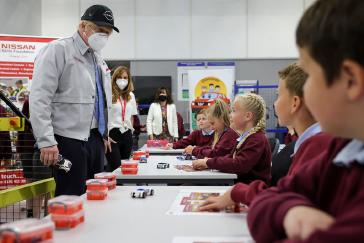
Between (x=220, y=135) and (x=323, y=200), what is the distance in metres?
2.75

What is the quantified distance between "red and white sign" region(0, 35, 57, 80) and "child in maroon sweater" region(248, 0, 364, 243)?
540 centimetres

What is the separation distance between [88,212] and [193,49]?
7.33 m

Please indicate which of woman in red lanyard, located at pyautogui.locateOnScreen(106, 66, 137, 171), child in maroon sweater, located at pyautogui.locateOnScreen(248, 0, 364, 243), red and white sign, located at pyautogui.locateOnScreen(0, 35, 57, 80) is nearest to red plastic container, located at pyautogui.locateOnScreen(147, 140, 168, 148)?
woman in red lanyard, located at pyautogui.locateOnScreen(106, 66, 137, 171)

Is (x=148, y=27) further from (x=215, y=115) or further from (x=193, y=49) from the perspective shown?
(x=215, y=115)

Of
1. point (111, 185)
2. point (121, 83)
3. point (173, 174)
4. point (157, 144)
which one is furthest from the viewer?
point (121, 83)

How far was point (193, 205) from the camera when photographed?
1531 mm

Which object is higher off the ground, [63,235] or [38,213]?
[63,235]

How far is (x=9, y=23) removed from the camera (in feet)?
24.1

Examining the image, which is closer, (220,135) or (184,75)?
(220,135)

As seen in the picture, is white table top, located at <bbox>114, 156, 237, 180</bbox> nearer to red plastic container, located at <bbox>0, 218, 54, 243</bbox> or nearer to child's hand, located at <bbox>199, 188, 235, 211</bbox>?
child's hand, located at <bbox>199, 188, 235, 211</bbox>

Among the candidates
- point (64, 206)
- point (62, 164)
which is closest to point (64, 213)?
point (64, 206)

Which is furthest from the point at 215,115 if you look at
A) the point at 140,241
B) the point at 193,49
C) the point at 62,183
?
the point at 193,49

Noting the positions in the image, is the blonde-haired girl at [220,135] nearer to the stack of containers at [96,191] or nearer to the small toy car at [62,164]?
the small toy car at [62,164]

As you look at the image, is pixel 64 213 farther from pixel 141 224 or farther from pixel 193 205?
pixel 193 205
